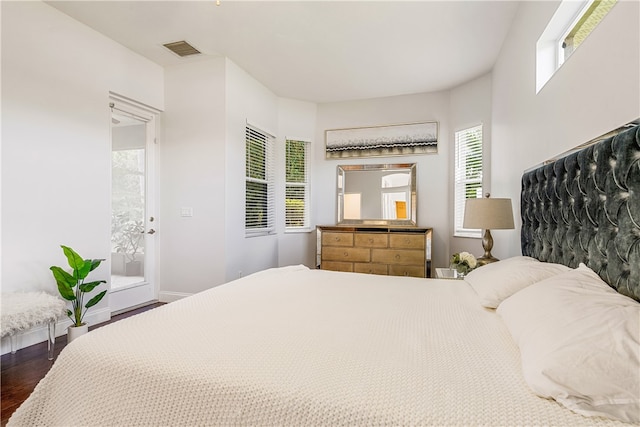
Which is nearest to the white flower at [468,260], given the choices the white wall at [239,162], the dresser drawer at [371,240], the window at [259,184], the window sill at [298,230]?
the dresser drawer at [371,240]

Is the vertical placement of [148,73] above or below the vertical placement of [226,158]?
above

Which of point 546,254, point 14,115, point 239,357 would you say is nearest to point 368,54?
point 546,254

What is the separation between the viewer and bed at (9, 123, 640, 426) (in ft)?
2.53

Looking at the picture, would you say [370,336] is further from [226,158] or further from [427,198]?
[427,198]

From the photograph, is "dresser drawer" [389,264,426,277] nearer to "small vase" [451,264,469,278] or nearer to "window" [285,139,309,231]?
"small vase" [451,264,469,278]

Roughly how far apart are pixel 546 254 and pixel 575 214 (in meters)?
0.41

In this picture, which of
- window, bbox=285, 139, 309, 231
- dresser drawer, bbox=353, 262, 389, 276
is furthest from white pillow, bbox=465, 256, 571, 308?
window, bbox=285, 139, 309, 231

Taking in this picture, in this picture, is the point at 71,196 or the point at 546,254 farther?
the point at 71,196

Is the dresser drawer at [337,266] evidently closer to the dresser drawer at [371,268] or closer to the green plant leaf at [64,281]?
the dresser drawer at [371,268]

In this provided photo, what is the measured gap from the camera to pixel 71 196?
9.48 ft

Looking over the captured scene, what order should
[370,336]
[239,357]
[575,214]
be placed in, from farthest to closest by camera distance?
[575,214], [370,336], [239,357]

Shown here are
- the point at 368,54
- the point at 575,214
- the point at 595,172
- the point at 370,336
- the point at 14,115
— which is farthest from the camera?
the point at 368,54

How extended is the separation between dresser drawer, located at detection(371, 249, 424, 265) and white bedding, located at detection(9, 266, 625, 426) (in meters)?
2.66

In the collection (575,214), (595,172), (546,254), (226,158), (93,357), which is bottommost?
(93,357)
